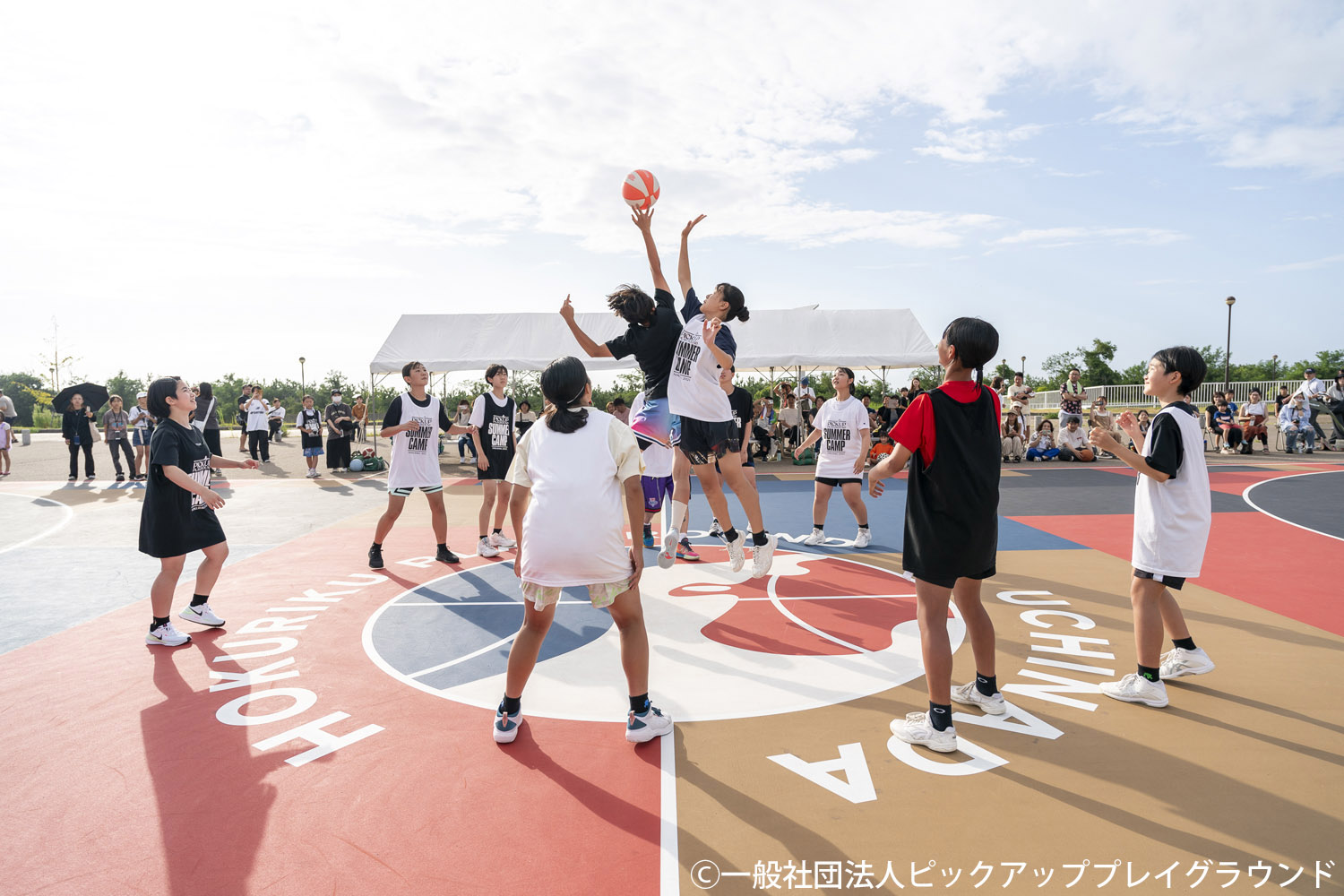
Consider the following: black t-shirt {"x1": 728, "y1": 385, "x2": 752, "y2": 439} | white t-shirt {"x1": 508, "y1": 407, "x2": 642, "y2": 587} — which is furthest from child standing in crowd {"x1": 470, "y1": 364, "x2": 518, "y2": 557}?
white t-shirt {"x1": 508, "y1": 407, "x2": 642, "y2": 587}

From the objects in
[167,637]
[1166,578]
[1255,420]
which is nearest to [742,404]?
[1166,578]

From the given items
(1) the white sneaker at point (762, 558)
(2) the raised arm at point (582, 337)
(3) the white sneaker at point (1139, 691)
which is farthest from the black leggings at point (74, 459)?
(3) the white sneaker at point (1139, 691)

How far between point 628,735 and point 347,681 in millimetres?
1892

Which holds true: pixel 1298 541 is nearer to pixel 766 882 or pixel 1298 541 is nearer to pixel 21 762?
pixel 766 882

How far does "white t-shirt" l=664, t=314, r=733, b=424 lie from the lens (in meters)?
5.48

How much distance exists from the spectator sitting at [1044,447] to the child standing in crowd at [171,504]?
19089mm

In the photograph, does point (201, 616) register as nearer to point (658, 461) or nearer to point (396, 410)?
point (396, 410)

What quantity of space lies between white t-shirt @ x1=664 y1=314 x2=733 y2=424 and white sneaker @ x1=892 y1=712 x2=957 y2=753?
9.10 feet

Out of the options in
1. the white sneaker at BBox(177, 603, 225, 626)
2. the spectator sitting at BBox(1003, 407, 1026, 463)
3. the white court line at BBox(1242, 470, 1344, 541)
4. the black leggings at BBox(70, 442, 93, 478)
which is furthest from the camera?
the spectator sitting at BBox(1003, 407, 1026, 463)

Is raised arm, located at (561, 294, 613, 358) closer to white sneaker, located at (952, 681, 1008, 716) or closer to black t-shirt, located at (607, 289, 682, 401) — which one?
black t-shirt, located at (607, 289, 682, 401)

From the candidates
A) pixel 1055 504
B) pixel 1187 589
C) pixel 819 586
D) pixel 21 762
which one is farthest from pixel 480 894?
pixel 1055 504

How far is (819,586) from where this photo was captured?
Result: 247 inches

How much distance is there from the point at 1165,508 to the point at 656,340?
3307 mm

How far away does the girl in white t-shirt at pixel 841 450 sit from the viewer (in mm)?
8023
